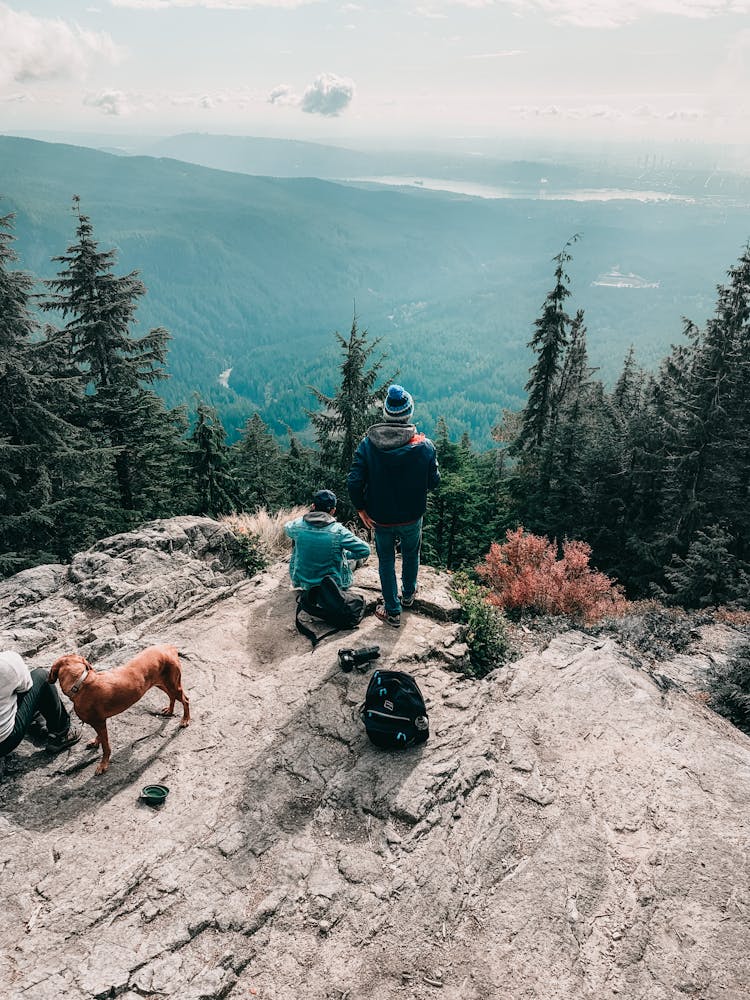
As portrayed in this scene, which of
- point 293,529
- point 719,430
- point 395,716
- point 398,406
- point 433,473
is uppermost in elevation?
point 398,406

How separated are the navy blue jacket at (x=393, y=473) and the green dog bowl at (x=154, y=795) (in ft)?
13.9

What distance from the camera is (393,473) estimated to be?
733cm

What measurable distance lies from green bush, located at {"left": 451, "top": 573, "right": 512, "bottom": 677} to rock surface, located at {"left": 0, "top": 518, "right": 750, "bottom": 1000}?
58cm

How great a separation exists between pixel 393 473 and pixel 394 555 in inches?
60.5

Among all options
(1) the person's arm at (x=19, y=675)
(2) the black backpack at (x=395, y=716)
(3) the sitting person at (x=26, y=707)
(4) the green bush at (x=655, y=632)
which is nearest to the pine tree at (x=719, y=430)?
(4) the green bush at (x=655, y=632)

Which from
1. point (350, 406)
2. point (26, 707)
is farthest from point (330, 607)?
point (350, 406)

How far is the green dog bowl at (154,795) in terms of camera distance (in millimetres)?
5727

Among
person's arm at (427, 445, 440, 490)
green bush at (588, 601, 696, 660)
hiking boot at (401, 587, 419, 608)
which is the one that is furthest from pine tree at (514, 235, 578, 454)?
person's arm at (427, 445, 440, 490)

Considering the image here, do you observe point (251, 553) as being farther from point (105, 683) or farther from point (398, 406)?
point (398, 406)

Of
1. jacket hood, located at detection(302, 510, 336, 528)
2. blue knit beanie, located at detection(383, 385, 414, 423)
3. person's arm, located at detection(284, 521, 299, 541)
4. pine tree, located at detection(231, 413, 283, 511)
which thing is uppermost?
blue knit beanie, located at detection(383, 385, 414, 423)

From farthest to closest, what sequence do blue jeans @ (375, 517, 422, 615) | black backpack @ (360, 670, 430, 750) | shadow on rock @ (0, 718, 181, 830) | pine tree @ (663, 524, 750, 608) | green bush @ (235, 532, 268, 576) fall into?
pine tree @ (663, 524, 750, 608) < green bush @ (235, 532, 268, 576) < blue jeans @ (375, 517, 422, 615) < black backpack @ (360, 670, 430, 750) < shadow on rock @ (0, 718, 181, 830)

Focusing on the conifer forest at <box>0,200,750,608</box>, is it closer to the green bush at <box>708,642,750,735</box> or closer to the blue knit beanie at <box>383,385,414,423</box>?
the green bush at <box>708,642,750,735</box>

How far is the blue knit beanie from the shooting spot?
720 cm

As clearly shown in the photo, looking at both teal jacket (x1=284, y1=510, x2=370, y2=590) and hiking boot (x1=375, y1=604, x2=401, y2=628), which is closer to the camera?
teal jacket (x1=284, y1=510, x2=370, y2=590)
